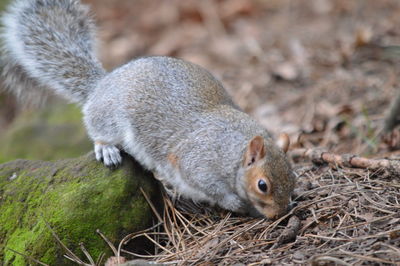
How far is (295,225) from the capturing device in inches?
113

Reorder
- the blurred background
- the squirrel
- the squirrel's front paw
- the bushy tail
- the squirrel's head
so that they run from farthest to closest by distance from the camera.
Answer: the blurred background < the bushy tail < the squirrel's front paw < the squirrel < the squirrel's head

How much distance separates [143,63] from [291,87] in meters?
2.56

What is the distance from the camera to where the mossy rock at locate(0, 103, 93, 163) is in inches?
212

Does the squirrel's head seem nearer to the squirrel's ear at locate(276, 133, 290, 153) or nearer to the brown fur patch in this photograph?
the squirrel's ear at locate(276, 133, 290, 153)

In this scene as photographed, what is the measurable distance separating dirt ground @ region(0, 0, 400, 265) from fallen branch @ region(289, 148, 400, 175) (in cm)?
4

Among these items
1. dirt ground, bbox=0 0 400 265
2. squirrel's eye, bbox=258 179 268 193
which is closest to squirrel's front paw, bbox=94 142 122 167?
dirt ground, bbox=0 0 400 265

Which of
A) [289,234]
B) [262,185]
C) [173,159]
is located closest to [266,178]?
[262,185]

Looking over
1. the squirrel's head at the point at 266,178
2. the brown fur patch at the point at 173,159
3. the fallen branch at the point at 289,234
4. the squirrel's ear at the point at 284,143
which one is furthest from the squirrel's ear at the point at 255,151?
the brown fur patch at the point at 173,159

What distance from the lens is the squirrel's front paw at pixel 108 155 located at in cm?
343

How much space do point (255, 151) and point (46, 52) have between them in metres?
2.16

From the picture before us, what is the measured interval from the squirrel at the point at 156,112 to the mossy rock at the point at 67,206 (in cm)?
19

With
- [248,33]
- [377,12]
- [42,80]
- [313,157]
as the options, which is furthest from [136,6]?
[313,157]

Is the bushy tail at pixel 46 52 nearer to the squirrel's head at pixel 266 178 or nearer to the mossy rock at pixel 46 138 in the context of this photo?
the mossy rock at pixel 46 138

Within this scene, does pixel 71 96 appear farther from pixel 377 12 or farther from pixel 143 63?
pixel 377 12
